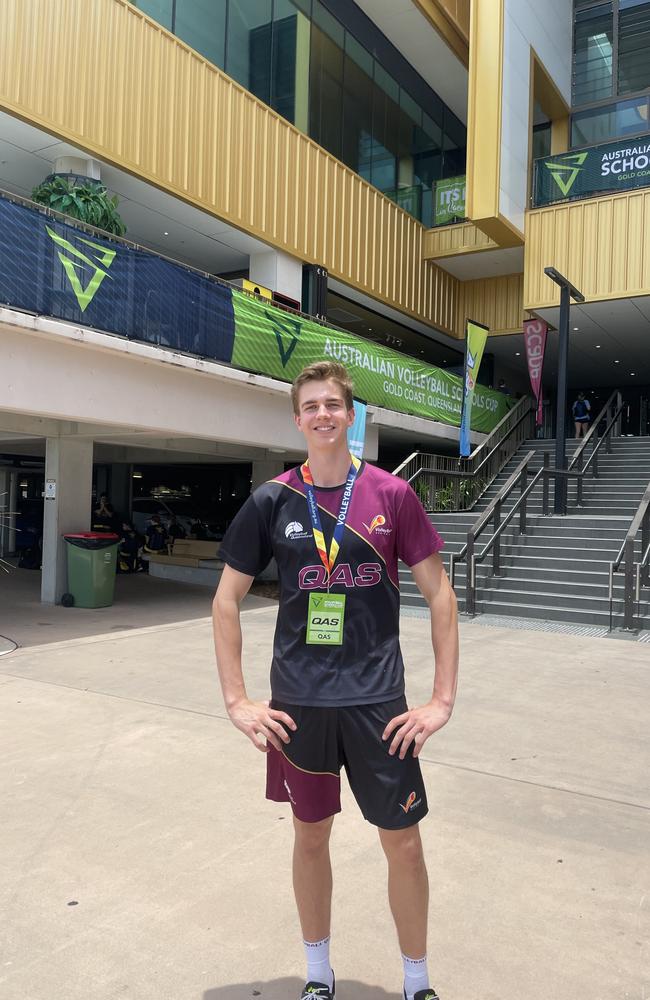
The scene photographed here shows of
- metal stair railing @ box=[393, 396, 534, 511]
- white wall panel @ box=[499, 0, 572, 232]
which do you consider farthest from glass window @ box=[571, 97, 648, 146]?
metal stair railing @ box=[393, 396, 534, 511]

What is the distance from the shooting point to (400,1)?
17.3 metres

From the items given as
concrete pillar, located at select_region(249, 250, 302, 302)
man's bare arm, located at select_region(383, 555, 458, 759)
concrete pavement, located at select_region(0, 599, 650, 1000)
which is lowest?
concrete pavement, located at select_region(0, 599, 650, 1000)

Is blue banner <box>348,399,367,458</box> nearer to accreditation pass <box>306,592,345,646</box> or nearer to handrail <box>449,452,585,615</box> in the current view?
handrail <box>449,452,585,615</box>

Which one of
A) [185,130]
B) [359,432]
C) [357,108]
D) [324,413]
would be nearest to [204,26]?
[185,130]

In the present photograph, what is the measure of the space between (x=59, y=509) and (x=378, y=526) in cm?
998

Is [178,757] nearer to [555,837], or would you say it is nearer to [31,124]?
[555,837]

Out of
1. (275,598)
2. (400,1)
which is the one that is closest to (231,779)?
(275,598)

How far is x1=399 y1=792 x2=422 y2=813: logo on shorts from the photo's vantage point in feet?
6.93

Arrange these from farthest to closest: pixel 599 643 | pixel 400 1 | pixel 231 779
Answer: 1. pixel 400 1
2. pixel 599 643
3. pixel 231 779

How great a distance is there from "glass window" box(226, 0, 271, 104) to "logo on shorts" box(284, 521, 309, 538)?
14.3m

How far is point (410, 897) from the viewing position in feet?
7.07

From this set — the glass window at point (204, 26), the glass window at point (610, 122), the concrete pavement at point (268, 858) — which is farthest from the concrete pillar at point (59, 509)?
the glass window at point (610, 122)

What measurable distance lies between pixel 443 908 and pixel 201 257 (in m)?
14.8

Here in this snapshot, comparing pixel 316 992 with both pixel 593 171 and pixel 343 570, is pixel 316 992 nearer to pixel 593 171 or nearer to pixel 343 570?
pixel 343 570
